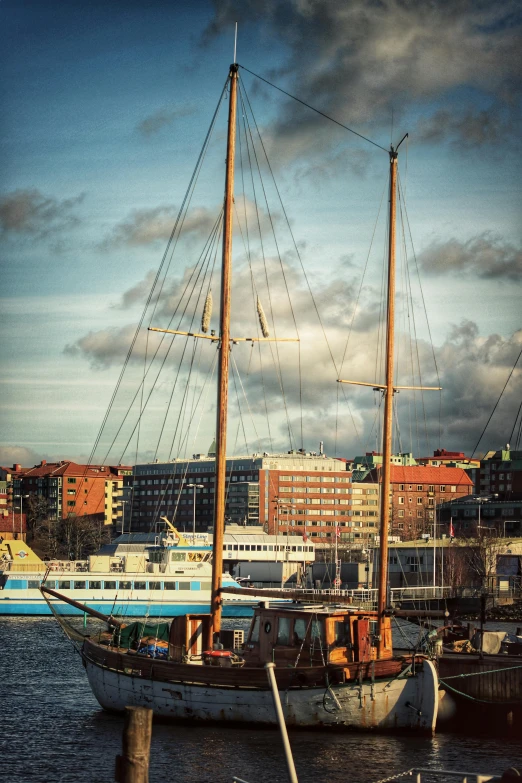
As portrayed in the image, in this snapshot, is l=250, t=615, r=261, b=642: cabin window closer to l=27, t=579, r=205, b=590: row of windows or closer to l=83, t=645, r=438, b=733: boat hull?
l=83, t=645, r=438, b=733: boat hull

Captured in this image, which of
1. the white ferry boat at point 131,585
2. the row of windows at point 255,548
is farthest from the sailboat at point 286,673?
the row of windows at point 255,548

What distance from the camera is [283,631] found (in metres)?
40.0

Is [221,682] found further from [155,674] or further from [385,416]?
[385,416]

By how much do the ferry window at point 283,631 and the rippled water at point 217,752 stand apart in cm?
309

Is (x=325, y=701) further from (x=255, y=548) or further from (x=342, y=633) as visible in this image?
(x=255, y=548)

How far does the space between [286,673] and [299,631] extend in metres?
1.78

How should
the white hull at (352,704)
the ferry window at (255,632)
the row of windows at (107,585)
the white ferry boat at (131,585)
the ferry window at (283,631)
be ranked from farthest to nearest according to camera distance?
the row of windows at (107,585)
the white ferry boat at (131,585)
the ferry window at (255,632)
the ferry window at (283,631)
the white hull at (352,704)

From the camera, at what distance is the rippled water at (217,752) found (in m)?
33.8

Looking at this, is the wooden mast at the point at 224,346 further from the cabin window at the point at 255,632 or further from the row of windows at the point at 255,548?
the row of windows at the point at 255,548

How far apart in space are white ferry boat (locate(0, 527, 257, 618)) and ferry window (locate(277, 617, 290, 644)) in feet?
192

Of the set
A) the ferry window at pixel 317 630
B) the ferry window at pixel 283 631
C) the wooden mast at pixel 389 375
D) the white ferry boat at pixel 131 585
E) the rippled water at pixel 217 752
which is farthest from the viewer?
the white ferry boat at pixel 131 585

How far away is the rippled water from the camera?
33781 mm

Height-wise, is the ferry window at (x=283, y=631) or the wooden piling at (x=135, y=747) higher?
the ferry window at (x=283, y=631)

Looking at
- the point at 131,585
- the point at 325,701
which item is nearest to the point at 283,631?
the point at 325,701
